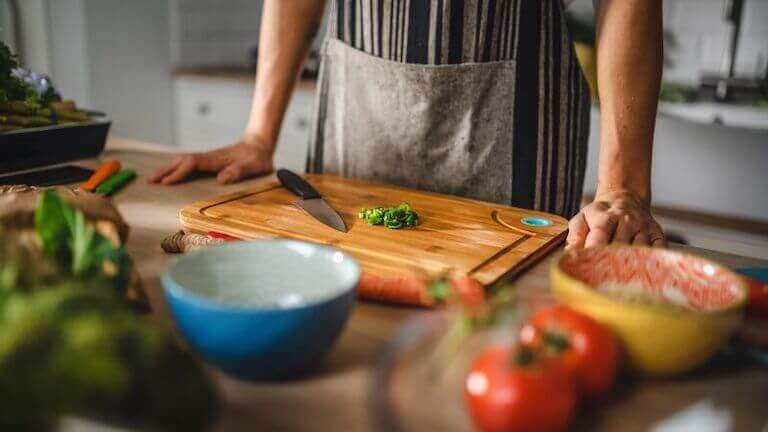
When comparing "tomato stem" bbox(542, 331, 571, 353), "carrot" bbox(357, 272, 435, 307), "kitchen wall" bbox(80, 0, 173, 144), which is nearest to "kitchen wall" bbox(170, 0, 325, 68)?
"kitchen wall" bbox(80, 0, 173, 144)

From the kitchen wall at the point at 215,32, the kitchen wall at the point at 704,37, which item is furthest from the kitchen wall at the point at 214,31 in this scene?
the kitchen wall at the point at 704,37

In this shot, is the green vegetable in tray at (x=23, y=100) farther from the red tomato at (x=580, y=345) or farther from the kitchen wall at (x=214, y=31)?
the kitchen wall at (x=214, y=31)

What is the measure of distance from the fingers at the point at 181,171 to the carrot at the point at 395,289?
60 centimetres

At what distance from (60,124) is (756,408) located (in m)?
1.04

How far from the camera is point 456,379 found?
1.44 ft

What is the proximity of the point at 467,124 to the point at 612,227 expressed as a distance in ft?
1.36

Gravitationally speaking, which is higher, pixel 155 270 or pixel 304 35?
pixel 304 35

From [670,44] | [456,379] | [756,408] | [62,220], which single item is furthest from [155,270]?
[670,44]

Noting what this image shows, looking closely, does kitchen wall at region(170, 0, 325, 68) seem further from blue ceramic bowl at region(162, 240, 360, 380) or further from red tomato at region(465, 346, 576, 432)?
red tomato at region(465, 346, 576, 432)

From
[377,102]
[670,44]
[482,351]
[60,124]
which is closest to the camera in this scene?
[482,351]

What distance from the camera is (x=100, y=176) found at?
1092 mm

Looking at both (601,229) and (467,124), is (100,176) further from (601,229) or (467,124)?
(601,229)

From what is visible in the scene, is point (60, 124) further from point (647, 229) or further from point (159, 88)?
point (159, 88)

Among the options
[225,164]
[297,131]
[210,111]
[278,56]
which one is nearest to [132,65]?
[210,111]
